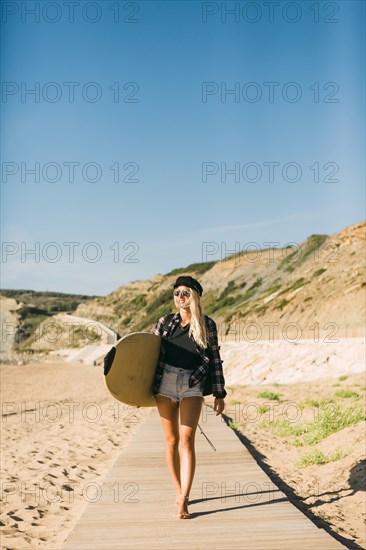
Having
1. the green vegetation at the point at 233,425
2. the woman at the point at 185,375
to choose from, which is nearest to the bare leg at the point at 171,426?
the woman at the point at 185,375

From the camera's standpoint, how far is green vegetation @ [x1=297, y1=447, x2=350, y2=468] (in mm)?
9258

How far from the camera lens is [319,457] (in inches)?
367

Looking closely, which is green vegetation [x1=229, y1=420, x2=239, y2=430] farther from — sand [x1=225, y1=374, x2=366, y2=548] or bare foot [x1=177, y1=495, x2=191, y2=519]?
bare foot [x1=177, y1=495, x2=191, y2=519]

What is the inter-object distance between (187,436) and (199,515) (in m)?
0.90

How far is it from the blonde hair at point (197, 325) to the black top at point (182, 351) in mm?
92

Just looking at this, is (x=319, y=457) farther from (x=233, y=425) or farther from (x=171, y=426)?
(x=171, y=426)

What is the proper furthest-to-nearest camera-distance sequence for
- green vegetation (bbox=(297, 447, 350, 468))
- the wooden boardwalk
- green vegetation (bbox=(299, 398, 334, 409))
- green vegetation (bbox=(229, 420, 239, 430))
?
green vegetation (bbox=(299, 398, 334, 409)) → green vegetation (bbox=(229, 420, 239, 430)) → green vegetation (bbox=(297, 447, 350, 468)) → the wooden boardwalk

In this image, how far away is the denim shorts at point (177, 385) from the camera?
5.25 meters

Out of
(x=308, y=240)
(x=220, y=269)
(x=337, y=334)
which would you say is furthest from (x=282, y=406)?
(x=220, y=269)

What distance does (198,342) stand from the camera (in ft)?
16.9

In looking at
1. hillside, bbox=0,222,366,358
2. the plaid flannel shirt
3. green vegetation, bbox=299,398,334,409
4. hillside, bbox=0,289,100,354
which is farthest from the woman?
hillside, bbox=0,289,100,354

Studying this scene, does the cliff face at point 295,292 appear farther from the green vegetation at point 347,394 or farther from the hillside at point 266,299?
the green vegetation at point 347,394

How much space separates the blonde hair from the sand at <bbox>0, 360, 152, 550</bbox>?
225cm

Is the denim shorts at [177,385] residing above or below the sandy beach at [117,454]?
above
